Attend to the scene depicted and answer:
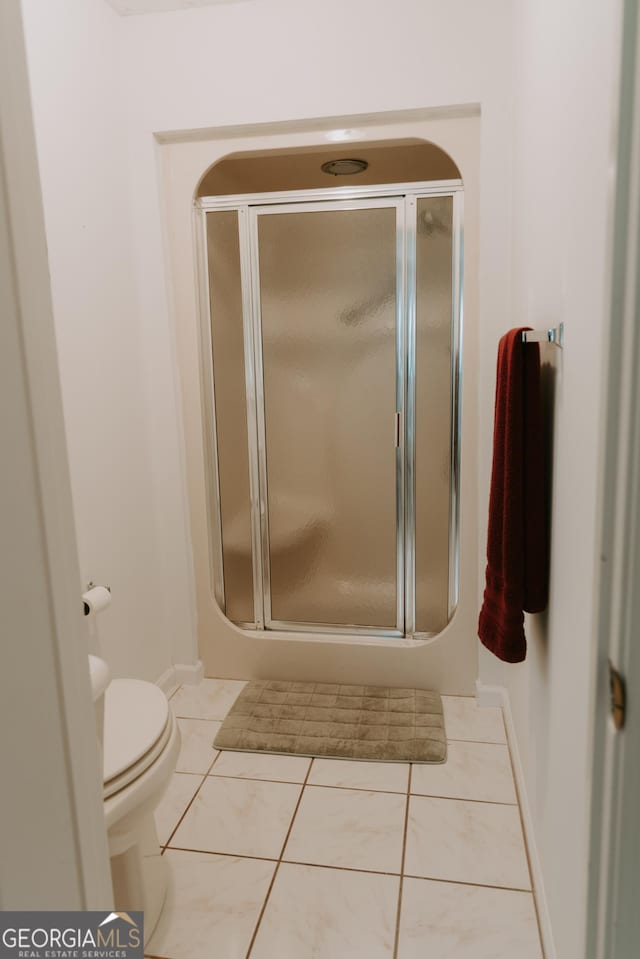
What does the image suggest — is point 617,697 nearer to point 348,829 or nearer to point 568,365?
point 568,365

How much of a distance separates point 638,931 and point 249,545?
2.13 m

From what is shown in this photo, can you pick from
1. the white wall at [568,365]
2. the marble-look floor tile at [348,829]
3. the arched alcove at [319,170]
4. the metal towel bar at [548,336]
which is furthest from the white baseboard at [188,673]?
the arched alcove at [319,170]

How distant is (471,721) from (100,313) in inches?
77.4

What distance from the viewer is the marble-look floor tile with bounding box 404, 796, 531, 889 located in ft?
5.78

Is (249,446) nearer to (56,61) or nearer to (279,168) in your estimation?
(56,61)

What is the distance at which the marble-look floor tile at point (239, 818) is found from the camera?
190 centimetres

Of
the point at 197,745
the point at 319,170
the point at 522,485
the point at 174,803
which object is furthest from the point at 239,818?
the point at 319,170

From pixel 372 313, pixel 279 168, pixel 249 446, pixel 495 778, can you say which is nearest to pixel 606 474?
pixel 495 778

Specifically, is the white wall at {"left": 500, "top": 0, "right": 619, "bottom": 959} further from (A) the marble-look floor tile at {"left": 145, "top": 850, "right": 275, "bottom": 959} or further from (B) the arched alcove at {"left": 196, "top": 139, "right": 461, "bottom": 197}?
(B) the arched alcove at {"left": 196, "top": 139, "right": 461, "bottom": 197}

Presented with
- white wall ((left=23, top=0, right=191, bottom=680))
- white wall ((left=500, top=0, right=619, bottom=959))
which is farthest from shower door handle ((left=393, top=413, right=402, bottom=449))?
white wall ((left=23, top=0, right=191, bottom=680))

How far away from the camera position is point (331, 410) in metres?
2.63

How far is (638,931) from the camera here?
81cm

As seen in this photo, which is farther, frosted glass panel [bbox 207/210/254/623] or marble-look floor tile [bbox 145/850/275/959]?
frosted glass panel [bbox 207/210/254/623]

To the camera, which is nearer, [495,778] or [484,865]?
[484,865]
